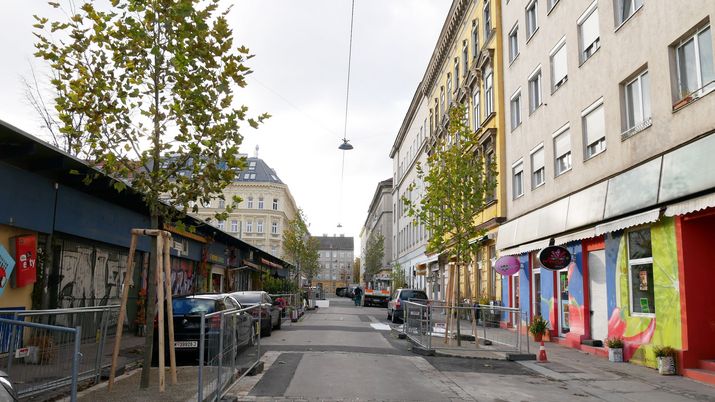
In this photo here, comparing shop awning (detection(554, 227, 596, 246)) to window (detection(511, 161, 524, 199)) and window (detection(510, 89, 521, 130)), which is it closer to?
window (detection(511, 161, 524, 199))

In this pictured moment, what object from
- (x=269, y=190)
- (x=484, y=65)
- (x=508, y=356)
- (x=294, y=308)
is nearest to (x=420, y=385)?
(x=508, y=356)

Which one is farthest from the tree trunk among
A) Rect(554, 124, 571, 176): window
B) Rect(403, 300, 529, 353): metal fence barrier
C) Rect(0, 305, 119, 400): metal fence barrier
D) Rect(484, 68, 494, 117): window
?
Rect(484, 68, 494, 117): window

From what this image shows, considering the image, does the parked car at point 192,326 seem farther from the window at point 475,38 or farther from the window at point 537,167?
the window at point 475,38

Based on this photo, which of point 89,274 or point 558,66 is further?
point 558,66

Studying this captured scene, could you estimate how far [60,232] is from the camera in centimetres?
1368

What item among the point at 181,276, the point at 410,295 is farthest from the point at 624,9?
the point at 181,276

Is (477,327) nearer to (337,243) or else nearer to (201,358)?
(201,358)

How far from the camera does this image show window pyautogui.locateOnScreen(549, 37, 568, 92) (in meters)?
19.2

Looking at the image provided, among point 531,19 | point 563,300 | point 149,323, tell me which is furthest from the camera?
point 531,19

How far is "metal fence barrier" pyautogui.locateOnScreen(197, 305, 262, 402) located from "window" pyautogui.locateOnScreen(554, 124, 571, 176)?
477 inches

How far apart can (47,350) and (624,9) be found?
14916 millimetres

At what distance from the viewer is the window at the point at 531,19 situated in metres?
22.5

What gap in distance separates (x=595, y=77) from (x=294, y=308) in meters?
17.2

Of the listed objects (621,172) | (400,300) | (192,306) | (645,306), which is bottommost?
(400,300)
